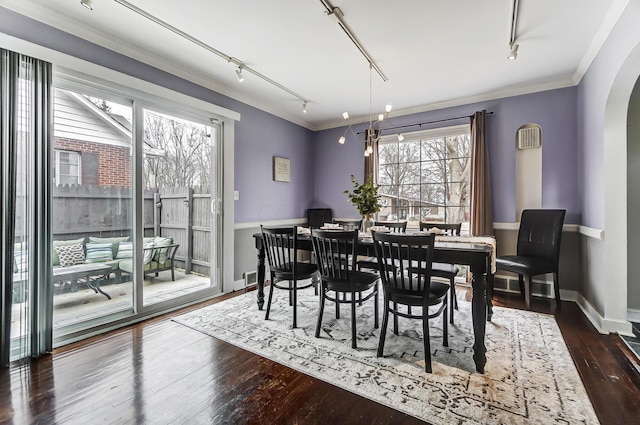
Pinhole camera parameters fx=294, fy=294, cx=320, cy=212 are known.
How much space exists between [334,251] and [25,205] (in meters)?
2.38

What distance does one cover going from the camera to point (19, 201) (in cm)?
215

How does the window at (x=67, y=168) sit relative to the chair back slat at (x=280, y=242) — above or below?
above

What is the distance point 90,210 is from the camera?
2.70 metres

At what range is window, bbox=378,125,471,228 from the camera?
431 centimetres

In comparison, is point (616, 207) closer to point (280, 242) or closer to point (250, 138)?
point (280, 242)

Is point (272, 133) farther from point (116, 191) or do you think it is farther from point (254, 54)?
point (116, 191)

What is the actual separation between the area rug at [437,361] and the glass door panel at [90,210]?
74cm

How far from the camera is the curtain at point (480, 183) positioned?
3920 millimetres

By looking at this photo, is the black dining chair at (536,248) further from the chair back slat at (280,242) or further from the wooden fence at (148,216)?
the wooden fence at (148,216)

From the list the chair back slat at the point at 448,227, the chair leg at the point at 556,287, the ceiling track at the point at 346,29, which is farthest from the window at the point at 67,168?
the chair leg at the point at 556,287

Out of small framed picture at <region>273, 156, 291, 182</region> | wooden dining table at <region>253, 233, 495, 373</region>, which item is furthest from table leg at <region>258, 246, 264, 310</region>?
wooden dining table at <region>253, 233, 495, 373</region>

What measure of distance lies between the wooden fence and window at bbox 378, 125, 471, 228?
2.79m

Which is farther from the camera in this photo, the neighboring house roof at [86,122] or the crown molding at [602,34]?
the neighboring house roof at [86,122]

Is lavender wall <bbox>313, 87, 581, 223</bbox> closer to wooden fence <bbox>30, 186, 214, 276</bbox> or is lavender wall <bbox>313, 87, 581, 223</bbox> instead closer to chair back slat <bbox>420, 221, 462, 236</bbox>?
chair back slat <bbox>420, 221, 462, 236</bbox>
